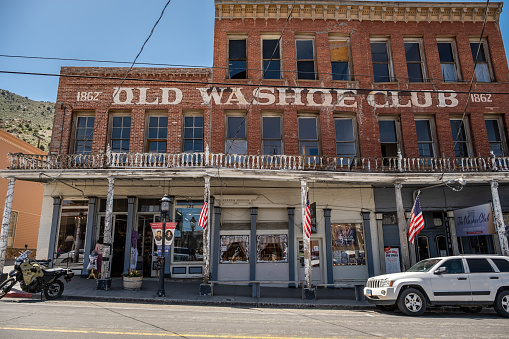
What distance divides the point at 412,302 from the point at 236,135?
10.3 m

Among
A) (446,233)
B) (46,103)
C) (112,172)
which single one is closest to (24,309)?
(112,172)

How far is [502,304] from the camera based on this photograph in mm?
9383

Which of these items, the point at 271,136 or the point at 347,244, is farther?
the point at 271,136

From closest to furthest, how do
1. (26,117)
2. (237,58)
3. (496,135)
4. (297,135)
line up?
(297,135)
(496,135)
(237,58)
(26,117)

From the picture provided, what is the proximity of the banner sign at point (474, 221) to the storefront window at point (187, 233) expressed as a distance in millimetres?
11652

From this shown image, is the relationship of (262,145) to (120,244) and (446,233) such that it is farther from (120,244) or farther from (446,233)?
(446,233)

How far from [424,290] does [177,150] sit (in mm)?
11356

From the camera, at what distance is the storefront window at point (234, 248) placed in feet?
51.5

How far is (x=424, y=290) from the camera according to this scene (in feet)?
30.9

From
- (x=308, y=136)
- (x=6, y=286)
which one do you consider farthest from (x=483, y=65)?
(x=6, y=286)

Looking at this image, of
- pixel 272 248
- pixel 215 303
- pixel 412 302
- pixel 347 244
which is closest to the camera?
pixel 412 302

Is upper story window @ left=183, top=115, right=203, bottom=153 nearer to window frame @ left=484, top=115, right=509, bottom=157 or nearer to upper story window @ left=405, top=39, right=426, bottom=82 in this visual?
upper story window @ left=405, top=39, right=426, bottom=82

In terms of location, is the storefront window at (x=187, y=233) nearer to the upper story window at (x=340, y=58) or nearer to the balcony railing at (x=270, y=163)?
the balcony railing at (x=270, y=163)

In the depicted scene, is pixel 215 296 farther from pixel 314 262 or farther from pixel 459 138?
pixel 459 138
